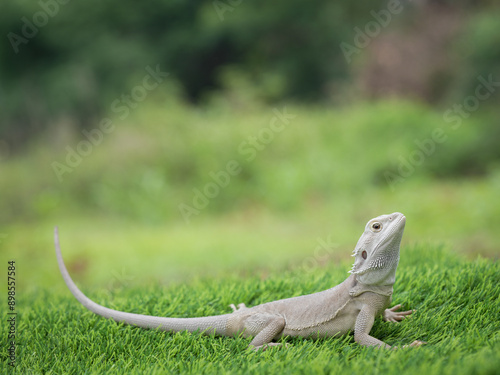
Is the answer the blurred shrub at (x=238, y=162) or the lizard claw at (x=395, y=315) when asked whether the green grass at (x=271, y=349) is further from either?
the blurred shrub at (x=238, y=162)

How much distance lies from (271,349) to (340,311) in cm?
42

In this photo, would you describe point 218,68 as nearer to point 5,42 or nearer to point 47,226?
point 5,42

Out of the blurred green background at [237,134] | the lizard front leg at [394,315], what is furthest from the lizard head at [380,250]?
the blurred green background at [237,134]

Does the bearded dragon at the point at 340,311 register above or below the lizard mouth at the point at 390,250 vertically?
below

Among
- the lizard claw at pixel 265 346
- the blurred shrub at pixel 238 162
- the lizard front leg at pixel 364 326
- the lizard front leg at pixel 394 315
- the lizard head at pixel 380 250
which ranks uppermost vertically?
the lizard head at pixel 380 250

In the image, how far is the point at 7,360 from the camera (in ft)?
9.43

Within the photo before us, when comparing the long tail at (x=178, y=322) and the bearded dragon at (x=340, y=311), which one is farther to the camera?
the long tail at (x=178, y=322)

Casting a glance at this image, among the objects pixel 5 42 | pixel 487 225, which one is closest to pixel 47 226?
pixel 487 225

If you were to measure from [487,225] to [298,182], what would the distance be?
119 inches

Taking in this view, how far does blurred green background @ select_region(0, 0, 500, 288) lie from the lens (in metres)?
7.14

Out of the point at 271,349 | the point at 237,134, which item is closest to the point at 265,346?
the point at 271,349

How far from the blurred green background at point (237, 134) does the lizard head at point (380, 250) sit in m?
1.97

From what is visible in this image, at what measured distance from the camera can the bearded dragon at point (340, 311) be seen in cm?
261

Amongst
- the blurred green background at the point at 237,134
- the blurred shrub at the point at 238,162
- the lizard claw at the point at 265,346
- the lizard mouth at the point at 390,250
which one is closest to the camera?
the lizard mouth at the point at 390,250
